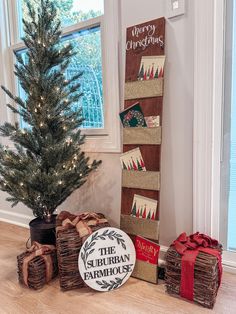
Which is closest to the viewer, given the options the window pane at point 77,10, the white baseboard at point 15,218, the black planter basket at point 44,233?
the black planter basket at point 44,233

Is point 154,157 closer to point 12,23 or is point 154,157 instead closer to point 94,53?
point 94,53

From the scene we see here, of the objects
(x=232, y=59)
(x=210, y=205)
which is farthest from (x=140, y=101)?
(x=210, y=205)

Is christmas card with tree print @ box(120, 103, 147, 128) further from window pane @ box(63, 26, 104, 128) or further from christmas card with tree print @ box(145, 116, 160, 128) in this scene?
window pane @ box(63, 26, 104, 128)

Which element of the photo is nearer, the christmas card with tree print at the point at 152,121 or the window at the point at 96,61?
the christmas card with tree print at the point at 152,121

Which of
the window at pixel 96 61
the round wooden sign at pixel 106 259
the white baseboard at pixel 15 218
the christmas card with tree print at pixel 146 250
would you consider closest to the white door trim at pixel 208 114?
the christmas card with tree print at pixel 146 250

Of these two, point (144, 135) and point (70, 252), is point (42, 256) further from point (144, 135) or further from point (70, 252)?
point (144, 135)

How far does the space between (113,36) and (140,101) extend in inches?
21.9

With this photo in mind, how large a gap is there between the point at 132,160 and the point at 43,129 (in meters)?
0.66

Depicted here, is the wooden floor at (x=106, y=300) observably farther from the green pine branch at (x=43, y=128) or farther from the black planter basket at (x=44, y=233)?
the green pine branch at (x=43, y=128)

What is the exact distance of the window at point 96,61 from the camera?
1924 mm

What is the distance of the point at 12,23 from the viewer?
2.54 m

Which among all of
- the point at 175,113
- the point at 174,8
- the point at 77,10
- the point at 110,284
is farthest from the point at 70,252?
the point at 77,10

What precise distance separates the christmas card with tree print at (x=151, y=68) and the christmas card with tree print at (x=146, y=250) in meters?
1.03

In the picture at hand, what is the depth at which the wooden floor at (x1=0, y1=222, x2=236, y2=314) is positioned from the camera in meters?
1.40
